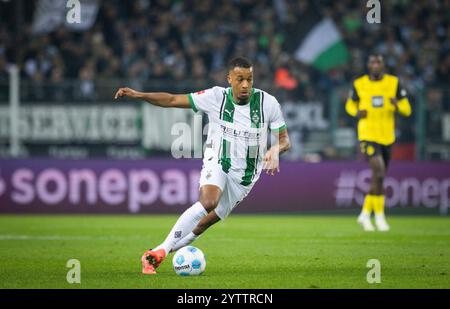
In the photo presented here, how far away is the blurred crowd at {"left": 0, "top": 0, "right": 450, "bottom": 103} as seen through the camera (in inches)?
831

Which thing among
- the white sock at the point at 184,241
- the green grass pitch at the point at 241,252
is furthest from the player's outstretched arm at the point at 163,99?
the green grass pitch at the point at 241,252

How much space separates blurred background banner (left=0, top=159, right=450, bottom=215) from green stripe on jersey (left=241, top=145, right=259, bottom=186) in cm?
920

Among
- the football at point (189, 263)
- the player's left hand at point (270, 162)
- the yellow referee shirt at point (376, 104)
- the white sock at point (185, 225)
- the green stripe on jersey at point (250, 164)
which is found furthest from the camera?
the yellow referee shirt at point (376, 104)

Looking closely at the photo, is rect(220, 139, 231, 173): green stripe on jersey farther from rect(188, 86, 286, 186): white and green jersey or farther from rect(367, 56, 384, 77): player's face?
rect(367, 56, 384, 77): player's face

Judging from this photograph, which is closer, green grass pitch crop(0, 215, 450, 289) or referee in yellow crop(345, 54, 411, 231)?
green grass pitch crop(0, 215, 450, 289)

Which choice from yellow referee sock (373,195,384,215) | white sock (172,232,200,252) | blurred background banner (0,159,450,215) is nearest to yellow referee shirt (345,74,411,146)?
yellow referee sock (373,195,384,215)

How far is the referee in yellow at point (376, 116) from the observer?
1527 cm

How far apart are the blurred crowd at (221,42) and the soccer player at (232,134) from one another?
31.2ft

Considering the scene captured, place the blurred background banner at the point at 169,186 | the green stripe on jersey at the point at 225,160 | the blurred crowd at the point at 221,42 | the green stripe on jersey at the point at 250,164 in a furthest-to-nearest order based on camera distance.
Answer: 1. the blurred crowd at the point at 221,42
2. the blurred background banner at the point at 169,186
3. the green stripe on jersey at the point at 250,164
4. the green stripe on jersey at the point at 225,160

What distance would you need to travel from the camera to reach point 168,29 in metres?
22.5

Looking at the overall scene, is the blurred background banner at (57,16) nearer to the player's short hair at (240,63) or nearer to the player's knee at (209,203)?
the player's short hair at (240,63)

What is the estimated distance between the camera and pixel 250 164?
9.87m

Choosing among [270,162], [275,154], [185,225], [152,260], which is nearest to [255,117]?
[275,154]
